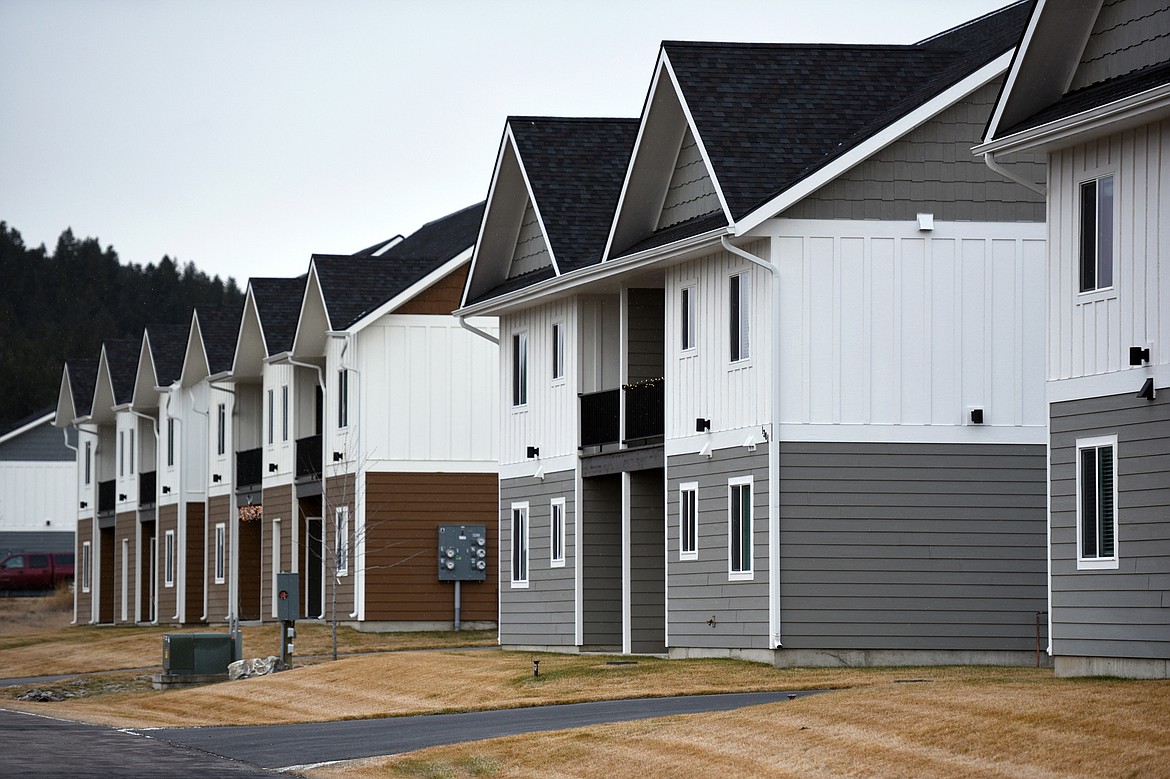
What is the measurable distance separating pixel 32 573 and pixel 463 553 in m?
38.5

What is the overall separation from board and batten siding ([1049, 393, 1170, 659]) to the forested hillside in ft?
405

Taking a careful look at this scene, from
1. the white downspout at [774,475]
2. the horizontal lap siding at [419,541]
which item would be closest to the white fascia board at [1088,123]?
the white downspout at [774,475]

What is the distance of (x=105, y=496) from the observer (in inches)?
2574

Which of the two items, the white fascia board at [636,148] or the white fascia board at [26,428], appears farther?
the white fascia board at [26,428]

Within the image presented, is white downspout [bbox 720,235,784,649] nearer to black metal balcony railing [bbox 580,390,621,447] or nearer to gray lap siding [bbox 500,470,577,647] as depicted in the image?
black metal balcony railing [bbox 580,390,621,447]

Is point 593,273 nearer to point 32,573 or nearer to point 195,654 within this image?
point 195,654

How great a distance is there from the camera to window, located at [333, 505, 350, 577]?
1640 inches

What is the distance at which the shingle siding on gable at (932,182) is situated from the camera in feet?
90.6

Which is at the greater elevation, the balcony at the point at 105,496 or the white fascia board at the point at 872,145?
the white fascia board at the point at 872,145

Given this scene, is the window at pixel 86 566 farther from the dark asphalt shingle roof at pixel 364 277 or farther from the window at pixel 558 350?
the window at pixel 558 350

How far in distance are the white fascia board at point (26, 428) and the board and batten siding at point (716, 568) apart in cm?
5677

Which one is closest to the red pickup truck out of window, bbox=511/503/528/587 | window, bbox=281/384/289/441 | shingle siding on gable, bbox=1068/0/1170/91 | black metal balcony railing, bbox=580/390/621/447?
window, bbox=281/384/289/441

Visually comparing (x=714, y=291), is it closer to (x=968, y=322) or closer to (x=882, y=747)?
(x=968, y=322)

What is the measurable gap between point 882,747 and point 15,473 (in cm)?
6935
